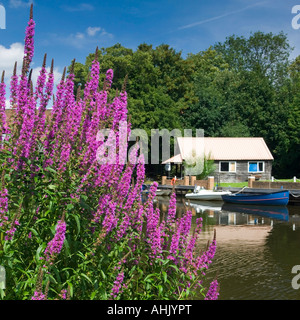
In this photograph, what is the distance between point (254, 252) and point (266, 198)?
16.5 m

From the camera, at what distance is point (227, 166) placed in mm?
46844

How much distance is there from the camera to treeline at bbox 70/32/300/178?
49406mm

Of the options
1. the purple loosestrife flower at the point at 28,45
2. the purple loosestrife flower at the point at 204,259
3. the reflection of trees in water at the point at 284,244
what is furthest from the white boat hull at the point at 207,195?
the purple loosestrife flower at the point at 28,45

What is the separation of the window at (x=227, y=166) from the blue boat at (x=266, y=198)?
13138 millimetres

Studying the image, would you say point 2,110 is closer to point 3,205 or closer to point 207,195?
point 3,205

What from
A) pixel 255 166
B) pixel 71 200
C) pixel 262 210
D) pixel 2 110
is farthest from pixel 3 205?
pixel 255 166

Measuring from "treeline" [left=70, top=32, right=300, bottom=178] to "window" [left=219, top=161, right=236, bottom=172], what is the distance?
26.3ft

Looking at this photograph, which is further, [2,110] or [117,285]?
[2,110]

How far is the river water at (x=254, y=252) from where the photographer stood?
11219 mm

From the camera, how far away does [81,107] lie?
4906 mm

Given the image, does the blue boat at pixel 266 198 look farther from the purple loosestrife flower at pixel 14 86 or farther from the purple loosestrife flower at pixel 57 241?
the purple loosestrife flower at pixel 57 241

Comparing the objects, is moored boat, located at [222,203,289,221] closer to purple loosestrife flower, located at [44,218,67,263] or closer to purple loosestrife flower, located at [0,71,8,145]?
purple loosestrife flower, located at [0,71,8,145]

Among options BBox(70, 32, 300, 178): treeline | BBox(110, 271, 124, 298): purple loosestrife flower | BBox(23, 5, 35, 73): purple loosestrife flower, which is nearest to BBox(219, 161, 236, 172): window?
BBox(70, 32, 300, 178): treeline

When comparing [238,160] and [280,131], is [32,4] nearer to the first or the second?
[238,160]
